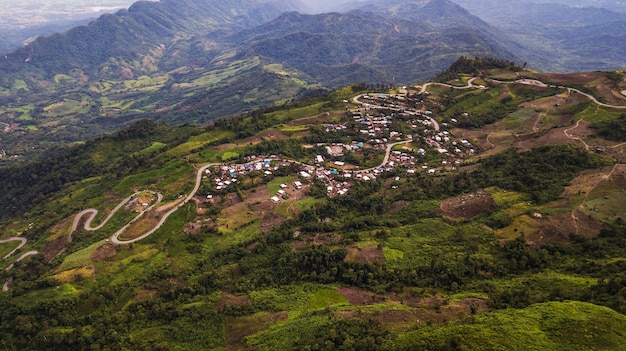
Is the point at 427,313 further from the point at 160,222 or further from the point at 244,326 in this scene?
the point at 160,222

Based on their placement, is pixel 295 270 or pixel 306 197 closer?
pixel 295 270

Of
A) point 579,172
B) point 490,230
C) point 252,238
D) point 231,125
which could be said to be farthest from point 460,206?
point 231,125

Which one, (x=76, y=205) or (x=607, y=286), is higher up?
(x=607, y=286)

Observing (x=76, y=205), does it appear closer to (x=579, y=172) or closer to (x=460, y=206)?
(x=460, y=206)

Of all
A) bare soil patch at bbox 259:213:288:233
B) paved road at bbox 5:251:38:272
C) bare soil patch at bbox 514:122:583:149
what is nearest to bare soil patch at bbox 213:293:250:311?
bare soil patch at bbox 259:213:288:233

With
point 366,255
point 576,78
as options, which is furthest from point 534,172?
point 576,78
